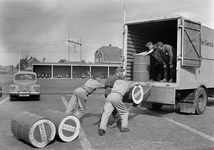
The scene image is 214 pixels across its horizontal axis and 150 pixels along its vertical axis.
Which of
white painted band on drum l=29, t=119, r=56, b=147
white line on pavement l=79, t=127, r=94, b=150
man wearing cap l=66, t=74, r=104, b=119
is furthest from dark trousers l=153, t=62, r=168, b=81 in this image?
white painted band on drum l=29, t=119, r=56, b=147

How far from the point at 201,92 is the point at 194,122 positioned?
1895 millimetres

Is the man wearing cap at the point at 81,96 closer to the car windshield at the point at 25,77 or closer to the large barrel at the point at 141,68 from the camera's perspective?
the large barrel at the point at 141,68

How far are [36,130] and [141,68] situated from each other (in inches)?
210

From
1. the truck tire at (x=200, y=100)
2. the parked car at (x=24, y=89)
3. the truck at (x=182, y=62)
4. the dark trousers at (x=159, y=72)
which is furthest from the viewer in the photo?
the parked car at (x=24, y=89)

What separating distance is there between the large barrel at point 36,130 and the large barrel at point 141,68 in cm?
492

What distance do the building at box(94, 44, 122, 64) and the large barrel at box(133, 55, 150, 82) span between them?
62869mm

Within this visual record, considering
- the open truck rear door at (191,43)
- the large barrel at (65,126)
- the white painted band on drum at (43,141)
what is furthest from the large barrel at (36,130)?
the open truck rear door at (191,43)

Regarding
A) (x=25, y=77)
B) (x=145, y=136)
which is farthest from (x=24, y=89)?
(x=145, y=136)

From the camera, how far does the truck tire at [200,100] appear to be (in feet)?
32.5

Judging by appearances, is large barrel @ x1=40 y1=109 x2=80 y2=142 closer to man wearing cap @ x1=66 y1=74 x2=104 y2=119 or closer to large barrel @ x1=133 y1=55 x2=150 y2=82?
man wearing cap @ x1=66 y1=74 x2=104 y2=119

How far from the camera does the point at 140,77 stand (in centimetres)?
1002

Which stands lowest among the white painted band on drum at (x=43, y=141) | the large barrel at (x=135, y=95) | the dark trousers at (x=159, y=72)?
the white painted band on drum at (x=43, y=141)

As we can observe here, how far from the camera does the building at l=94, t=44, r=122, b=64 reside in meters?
73.8

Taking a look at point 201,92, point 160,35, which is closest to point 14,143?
point 201,92
